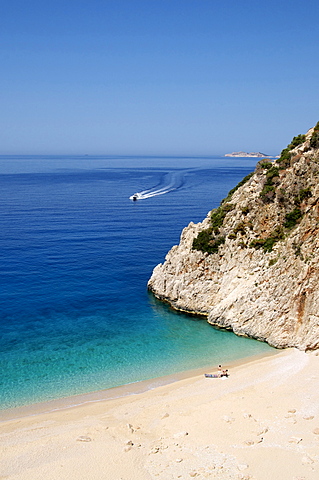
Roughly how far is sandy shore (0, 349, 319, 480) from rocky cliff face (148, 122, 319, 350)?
513 cm

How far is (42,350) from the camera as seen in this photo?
30812mm

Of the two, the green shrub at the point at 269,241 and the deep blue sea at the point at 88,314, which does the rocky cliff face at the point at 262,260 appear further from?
the deep blue sea at the point at 88,314

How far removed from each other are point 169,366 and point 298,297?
35.9 ft

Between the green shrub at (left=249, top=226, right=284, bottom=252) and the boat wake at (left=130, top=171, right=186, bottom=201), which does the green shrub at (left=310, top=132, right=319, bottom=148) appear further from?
the boat wake at (left=130, top=171, right=186, bottom=201)

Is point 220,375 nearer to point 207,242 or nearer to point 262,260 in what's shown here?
point 262,260

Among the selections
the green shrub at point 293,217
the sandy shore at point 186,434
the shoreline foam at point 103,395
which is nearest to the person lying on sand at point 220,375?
the sandy shore at point 186,434

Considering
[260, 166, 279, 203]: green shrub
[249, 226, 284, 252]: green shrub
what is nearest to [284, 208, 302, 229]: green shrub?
[249, 226, 284, 252]: green shrub

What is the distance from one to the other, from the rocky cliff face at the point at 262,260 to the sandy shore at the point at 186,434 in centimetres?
513

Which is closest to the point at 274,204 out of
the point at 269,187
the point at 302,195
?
the point at 269,187

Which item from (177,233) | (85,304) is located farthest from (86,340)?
(177,233)

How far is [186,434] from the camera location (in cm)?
2094

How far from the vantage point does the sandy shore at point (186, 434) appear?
59.6 feet

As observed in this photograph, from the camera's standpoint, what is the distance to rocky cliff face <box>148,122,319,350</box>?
30.9m

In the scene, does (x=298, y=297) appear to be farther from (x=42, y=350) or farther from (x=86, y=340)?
(x=42, y=350)
